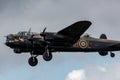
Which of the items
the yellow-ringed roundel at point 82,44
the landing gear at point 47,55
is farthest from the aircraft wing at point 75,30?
the landing gear at point 47,55

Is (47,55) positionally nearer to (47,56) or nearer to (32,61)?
(47,56)

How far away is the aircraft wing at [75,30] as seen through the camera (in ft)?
133

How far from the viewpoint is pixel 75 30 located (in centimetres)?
4188

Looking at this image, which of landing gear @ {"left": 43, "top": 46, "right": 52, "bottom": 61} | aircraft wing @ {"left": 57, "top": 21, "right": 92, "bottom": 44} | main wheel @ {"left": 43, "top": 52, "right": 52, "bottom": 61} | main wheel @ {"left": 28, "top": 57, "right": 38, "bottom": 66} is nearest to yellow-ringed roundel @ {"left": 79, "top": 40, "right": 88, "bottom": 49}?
aircraft wing @ {"left": 57, "top": 21, "right": 92, "bottom": 44}

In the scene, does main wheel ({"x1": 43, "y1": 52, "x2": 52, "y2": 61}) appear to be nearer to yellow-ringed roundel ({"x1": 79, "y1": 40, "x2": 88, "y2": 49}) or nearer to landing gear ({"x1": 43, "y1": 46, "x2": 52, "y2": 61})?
landing gear ({"x1": 43, "y1": 46, "x2": 52, "y2": 61})

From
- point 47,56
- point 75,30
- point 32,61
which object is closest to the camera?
point 75,30

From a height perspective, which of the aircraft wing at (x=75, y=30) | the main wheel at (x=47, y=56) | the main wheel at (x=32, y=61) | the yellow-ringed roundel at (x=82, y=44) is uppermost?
the aircraft wing at (x=75, y=30)

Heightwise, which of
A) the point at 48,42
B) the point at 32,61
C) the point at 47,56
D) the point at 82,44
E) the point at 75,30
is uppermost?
the point at 75,30

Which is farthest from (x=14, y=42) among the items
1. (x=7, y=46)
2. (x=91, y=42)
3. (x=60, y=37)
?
(x=91, y=42)

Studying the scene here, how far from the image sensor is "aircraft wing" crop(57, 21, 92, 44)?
40.7 m

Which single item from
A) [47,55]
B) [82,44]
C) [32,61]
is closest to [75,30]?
[82,44]

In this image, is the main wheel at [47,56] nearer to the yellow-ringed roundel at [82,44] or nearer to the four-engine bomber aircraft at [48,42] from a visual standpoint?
the four-engine bomber aircraft at [48,42]

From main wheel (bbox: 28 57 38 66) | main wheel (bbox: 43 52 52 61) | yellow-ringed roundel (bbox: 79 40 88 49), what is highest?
yellow-ringed roundel (bbox: 79 40 88 49)

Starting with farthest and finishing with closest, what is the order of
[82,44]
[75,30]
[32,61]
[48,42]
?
1. [32,61]
2. [82,44]
3. [48,42]
4. [75,30]
